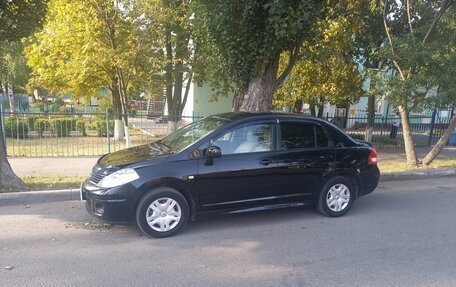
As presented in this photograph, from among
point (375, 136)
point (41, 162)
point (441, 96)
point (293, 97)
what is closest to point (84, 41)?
A: point (41, 162)

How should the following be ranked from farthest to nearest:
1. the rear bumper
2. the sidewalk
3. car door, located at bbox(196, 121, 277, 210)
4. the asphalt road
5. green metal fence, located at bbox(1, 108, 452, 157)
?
green metal fence, located at bbox(1, 108, 452, 157) < the sidewalk < the rear bumper < car door, located at bbox(196, 121, 277, 210) < the asphalt road

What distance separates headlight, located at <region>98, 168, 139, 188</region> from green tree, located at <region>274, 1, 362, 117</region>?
7.26 metres

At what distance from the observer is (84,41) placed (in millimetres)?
11820

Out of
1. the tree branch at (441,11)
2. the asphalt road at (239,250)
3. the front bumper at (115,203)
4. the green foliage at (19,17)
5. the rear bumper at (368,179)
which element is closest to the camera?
the asphalt road at (239,250)

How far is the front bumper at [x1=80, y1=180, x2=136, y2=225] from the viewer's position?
15.0ft

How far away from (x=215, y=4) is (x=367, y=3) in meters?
6.20

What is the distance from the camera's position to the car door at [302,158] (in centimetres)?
540

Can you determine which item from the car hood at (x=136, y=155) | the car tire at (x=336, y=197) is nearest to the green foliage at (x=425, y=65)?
the car tire at (x=336, y=197)

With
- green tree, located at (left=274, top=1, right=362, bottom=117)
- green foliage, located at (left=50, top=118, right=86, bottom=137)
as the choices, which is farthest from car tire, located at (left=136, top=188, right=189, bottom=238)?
green foliage, located at (left=50, top=118, right=86, bottom=137)

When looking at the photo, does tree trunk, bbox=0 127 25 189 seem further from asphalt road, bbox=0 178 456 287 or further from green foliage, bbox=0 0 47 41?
green foliage, bbox=0 0 47 41

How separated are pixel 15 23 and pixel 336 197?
6299mm

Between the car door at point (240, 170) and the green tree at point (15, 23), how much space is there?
3849 mm

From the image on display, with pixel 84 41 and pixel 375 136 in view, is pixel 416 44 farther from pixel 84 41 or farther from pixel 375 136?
pixel 84 41

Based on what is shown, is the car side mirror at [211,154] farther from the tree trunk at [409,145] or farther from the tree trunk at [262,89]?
the tree trunk at [409,145]
